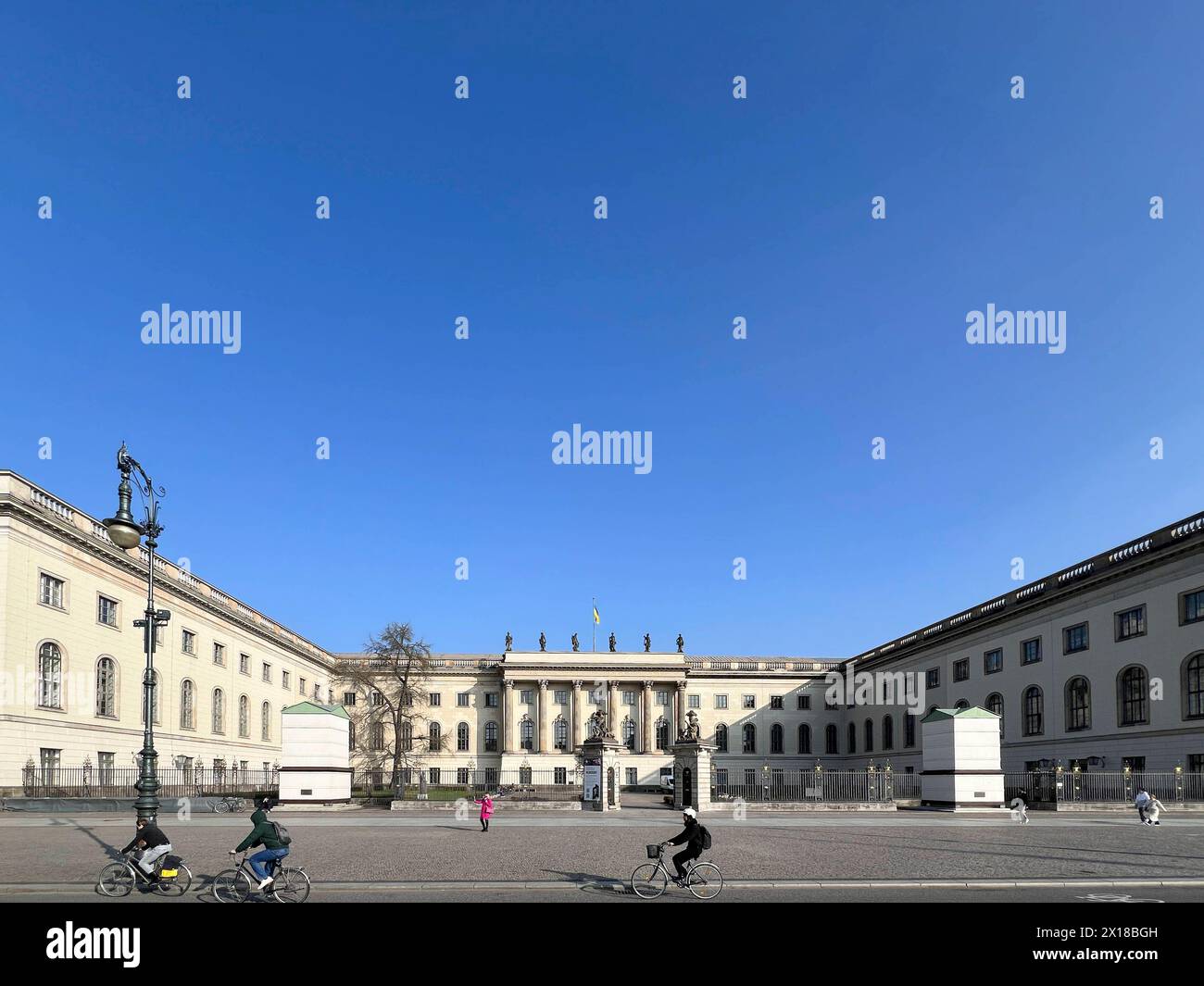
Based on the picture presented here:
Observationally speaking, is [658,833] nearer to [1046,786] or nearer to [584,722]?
[1046,786]

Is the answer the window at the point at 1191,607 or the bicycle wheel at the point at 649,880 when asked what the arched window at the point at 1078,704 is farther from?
the bicycle wheel at the point at 649,880

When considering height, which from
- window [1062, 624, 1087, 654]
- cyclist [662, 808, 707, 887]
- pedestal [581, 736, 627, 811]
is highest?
window [1062, 624, 1087, 654]

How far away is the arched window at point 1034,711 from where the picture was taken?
5897 cm

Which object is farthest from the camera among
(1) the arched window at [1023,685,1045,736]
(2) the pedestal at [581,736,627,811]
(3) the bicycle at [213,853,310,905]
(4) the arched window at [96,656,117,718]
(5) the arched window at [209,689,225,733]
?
(5) the arched window at [209,689,225,733]

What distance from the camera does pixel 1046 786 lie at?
155ft

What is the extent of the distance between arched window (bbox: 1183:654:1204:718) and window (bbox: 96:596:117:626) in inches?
2083

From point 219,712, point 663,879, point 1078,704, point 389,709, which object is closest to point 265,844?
point 663,879

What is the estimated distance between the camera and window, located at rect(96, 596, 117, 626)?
49.8m

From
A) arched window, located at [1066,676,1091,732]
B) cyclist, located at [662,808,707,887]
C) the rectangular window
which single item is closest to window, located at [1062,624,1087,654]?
arched window, located at [1066,676,1091,732]

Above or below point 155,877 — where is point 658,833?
below

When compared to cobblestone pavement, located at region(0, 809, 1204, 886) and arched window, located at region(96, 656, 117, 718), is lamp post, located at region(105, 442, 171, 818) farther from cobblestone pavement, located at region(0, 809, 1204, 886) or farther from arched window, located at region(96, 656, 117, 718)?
arched window, located at region(96, 656, 117, 718)

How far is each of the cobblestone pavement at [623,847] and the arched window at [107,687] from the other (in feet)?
39.0

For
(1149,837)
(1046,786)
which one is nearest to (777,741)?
(1046,786)
